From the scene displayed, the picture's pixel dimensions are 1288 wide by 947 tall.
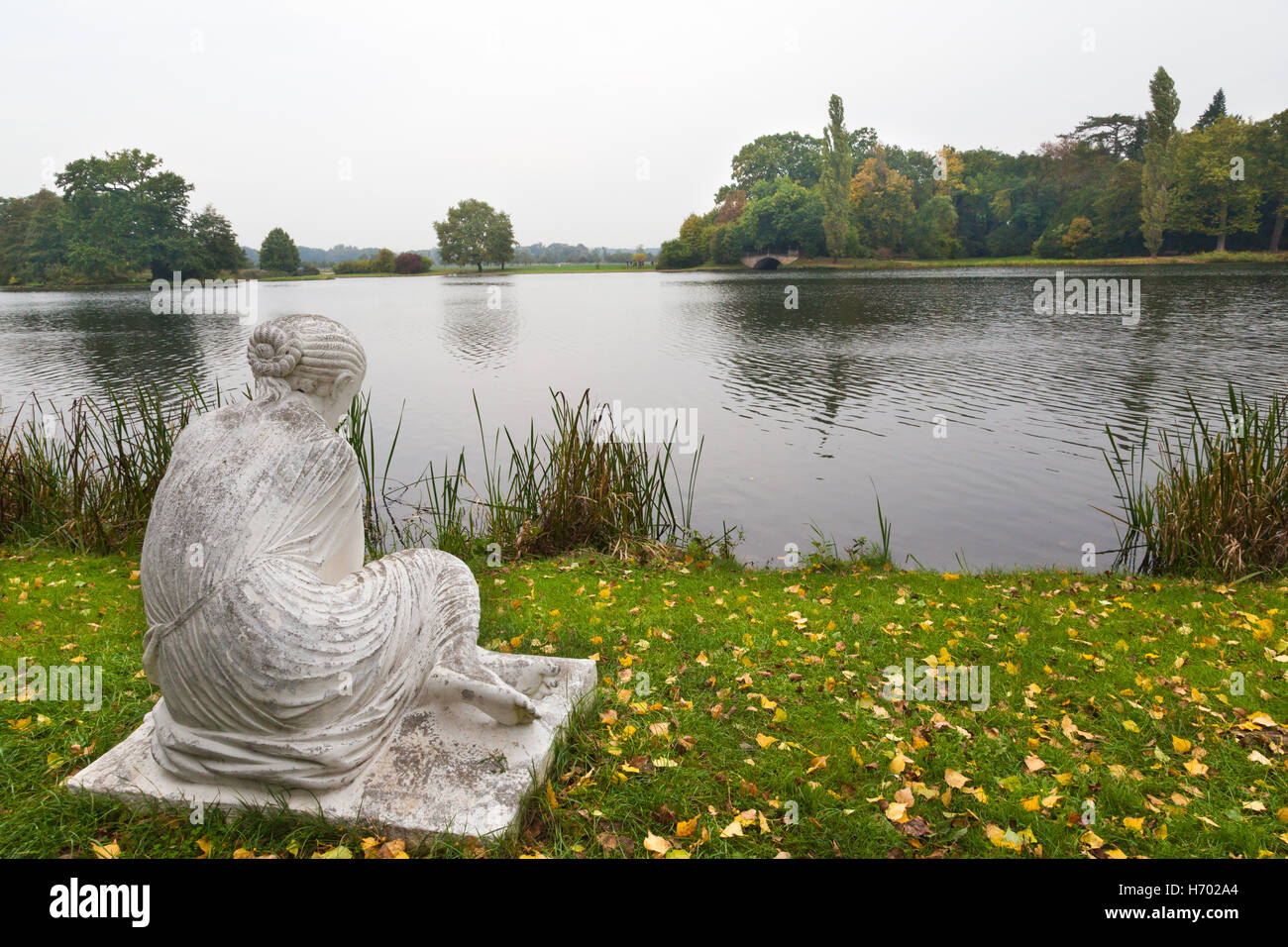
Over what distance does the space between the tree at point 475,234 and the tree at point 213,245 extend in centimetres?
2127

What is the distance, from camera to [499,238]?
71312 millimetres

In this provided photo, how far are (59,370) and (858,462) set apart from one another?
17.9m

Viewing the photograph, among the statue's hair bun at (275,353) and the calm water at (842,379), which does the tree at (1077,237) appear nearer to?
the calm water at (842,379)

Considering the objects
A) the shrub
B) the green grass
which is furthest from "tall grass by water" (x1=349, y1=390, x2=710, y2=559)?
the shrub

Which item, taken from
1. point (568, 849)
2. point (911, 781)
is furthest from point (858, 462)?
point (568, 849)

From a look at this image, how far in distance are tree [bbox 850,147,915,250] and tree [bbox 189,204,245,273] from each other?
45.1 metres

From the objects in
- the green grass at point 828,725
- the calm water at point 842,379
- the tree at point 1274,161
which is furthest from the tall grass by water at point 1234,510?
the tree at point 1274,161

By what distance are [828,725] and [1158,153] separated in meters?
55.4

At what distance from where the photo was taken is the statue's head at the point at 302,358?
276 cm

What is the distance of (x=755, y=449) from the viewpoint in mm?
12367

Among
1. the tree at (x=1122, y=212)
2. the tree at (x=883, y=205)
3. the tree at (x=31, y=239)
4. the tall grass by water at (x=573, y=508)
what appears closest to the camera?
the tall grass by water at (x=573, y=508)

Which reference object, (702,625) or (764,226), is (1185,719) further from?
(764,226)

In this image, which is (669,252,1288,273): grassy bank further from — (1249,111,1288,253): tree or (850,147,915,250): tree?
(850,147,915,250): tree

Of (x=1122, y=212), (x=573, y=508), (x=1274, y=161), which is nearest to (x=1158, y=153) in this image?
(x=1122, y=212)
